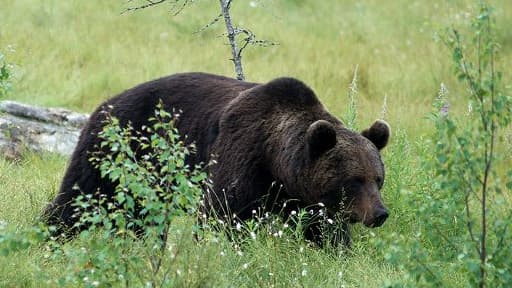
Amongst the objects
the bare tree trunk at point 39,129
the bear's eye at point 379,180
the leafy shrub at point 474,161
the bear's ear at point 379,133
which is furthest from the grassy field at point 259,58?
the leafy shrub at point 474,161

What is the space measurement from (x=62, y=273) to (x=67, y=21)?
887cm

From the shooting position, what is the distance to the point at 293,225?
6.94 m

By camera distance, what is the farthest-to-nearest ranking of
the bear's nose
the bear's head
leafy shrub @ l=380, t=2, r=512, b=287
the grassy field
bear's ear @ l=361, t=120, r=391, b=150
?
the grassy field → bear's ear @ l=361, t=120, r=391, b=150 → the bear's head → the bear's nose → leafy shrub @ l=380, t=2, r=512, b=287

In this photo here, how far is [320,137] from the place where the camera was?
647 centimetres

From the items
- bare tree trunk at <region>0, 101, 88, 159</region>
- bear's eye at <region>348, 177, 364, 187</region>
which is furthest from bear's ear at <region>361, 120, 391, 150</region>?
bare tree trunk at <region>0, 101, 88, 159</region>

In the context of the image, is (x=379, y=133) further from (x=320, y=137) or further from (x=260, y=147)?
(x=260, y=147)

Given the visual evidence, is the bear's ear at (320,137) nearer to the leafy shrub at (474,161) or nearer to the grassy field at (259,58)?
the grassy field at (259,58)

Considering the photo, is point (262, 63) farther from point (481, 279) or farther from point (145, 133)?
point (481, 279)

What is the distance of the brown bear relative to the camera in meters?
6.48

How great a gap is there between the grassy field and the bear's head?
0.33 m

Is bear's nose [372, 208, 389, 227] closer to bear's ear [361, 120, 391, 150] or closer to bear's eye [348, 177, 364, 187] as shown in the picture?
A: bear's eye [348, 177, 364, 187]

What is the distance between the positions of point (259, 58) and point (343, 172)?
280 inches

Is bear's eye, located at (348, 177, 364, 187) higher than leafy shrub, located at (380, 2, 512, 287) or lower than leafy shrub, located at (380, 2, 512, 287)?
lower

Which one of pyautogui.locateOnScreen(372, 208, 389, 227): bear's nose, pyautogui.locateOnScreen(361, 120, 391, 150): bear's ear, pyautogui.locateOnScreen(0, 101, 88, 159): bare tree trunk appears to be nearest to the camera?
pyautogui.locateOnScreen(372, 208, 389, 227): bear's nose
